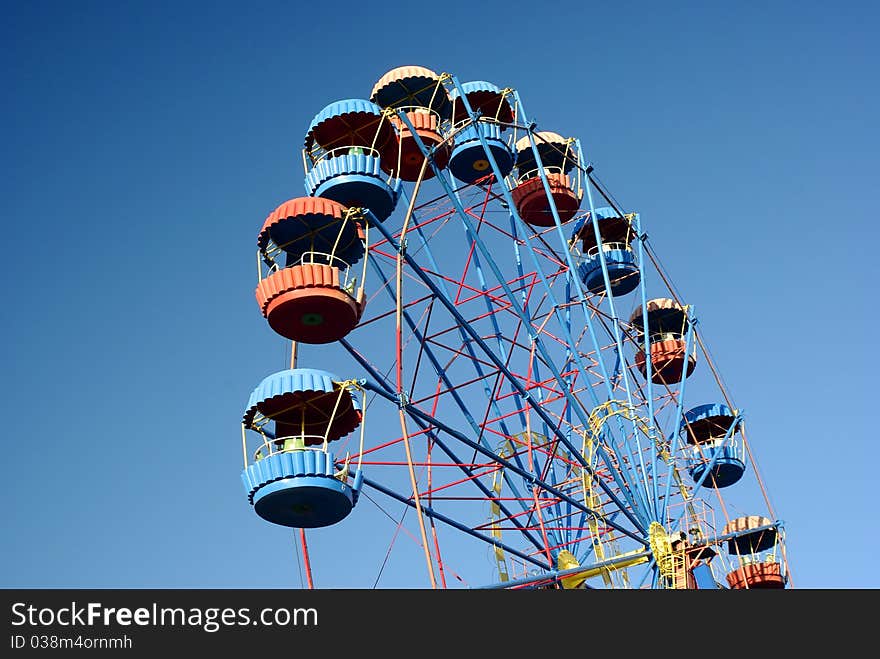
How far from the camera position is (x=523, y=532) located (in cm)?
2758

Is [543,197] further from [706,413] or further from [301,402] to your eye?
[301,402]

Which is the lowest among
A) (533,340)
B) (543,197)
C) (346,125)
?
(533,340)

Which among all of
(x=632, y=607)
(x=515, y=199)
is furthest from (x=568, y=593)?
(x=515, y=199)

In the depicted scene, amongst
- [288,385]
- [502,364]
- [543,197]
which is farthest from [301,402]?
[543,197]

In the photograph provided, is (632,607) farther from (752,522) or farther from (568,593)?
(752,522)

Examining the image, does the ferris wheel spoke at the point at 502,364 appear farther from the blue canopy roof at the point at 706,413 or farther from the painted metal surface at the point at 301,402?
the blue canopy roof at the point at 706,413

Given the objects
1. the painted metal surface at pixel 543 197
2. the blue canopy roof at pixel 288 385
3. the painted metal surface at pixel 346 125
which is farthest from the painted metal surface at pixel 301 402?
the painted metal surface at pixel 543 197

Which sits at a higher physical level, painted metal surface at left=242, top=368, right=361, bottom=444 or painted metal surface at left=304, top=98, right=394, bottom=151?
painted metal surface at left=304, top=98, right=394, bottom=151

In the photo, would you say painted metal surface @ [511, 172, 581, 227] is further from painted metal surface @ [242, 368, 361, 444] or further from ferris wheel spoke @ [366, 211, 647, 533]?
painted metal surface @ [242, 368, 361, 444]

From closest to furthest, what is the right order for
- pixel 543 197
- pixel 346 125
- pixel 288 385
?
pixel 288 385 → pixel 346 125 → pixel 543 197

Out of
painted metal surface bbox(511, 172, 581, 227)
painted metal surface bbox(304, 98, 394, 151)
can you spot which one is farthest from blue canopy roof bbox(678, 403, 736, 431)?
painted metal surface bbox(304, 98, 394, 151)

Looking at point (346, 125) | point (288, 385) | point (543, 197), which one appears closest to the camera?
point (288, 385)

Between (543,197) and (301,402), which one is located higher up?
(543,197)

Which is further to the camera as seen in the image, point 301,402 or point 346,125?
point 346,125
